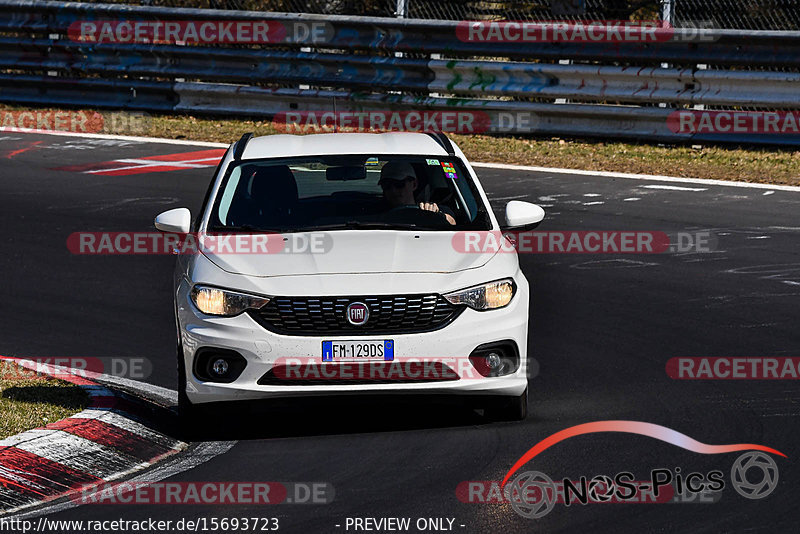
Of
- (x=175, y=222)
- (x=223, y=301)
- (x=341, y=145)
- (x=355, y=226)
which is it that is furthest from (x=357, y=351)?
(x=341, y=145)

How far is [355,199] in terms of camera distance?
8.83 metres

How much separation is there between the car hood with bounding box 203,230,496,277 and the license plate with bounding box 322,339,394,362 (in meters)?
0.40

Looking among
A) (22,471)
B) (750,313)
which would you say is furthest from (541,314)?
(22,471)

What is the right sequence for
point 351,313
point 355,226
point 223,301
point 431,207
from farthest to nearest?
1. point 431,207
2. point 355,226
3. point 223,301
4. point 351,313

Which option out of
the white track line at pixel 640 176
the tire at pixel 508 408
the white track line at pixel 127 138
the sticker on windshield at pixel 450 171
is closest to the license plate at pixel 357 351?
the tire at pixel 508 408

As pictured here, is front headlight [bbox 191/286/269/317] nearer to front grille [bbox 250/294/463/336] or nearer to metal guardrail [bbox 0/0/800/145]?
front grille [bbox 250/294/463/336]

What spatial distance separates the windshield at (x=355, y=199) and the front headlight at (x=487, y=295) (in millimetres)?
742

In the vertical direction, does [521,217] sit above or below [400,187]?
below

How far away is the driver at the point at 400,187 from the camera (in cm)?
860

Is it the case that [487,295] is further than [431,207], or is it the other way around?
[431,207]

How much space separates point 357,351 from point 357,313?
0.64 ft

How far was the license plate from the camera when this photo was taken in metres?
7.20

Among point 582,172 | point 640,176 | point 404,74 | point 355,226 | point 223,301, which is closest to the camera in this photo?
point 223,301

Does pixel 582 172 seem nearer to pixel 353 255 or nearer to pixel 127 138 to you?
pixel 127 138
